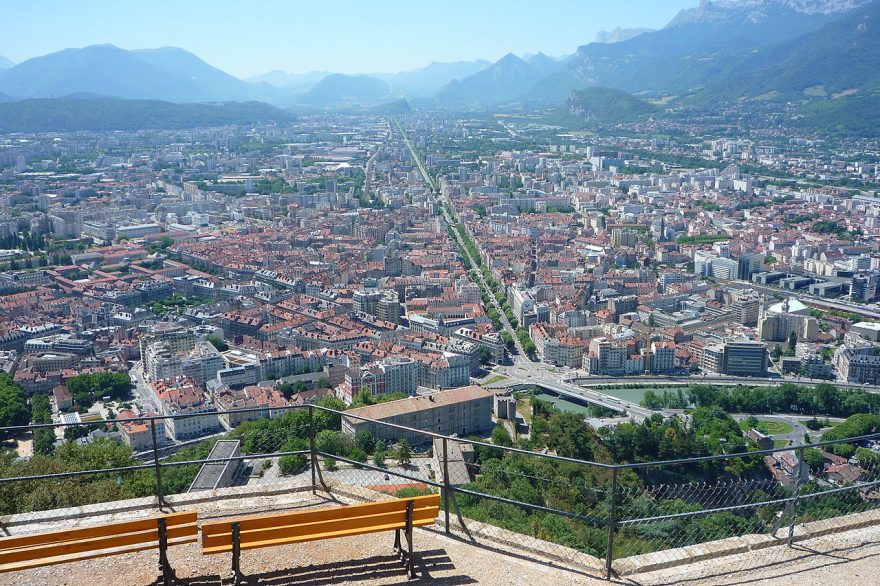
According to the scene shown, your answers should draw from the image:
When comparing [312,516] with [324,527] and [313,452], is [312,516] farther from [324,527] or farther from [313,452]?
[313,452]

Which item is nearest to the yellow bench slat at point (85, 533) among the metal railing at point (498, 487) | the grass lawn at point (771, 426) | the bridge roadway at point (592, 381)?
the metal railing at point (498, 487)

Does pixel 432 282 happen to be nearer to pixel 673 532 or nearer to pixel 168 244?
pixel 168 244

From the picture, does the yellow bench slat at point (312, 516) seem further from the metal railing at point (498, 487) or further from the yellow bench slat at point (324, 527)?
the metal railing at point (498, 487)

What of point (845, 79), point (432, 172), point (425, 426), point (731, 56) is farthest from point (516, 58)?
point (425, 426)

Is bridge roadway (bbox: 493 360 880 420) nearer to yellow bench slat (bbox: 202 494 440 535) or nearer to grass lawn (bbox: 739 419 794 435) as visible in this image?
grass lawn (bbox: 739 419 794 435)

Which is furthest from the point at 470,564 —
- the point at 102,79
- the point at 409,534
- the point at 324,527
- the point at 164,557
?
the point at 102,79

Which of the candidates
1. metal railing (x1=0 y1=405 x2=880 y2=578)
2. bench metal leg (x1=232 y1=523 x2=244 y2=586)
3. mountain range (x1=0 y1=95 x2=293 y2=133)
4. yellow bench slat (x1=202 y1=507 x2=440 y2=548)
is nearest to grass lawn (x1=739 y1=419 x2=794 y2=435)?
metal railing (x1=0 y1=405 x2=880 y2=578)

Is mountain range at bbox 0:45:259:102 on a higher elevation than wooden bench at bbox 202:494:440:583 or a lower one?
higher
